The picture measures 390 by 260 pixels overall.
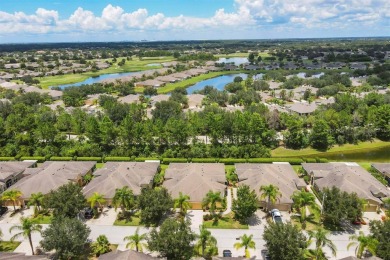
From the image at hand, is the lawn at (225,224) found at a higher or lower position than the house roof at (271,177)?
lower

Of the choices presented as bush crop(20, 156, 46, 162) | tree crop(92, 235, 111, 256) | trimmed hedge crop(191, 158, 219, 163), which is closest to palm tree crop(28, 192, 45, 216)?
tree crop(92, 235, 111, 256)

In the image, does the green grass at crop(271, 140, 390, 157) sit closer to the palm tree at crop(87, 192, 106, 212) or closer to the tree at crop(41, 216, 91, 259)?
the palm tree at crop(87, 192, 106, 212)

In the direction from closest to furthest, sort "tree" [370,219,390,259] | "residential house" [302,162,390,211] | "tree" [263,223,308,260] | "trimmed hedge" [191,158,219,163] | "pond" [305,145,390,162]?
"tree" [263,223,308,260] < "tree" [370,219,390,259] < "residential house" [302,162,390,211] < "trimmed hedge" [191,158,219,163] < "pond" [305,145,390,162]

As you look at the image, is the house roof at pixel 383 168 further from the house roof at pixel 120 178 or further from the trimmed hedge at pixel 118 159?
the trimmed hedge at pixel 118 159

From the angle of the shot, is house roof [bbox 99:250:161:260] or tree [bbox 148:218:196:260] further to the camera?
tree [bbox 148:218:196:260]

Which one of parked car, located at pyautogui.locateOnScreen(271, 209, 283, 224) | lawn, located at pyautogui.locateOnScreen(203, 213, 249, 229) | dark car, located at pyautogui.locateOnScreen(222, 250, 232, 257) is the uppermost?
parked car, located at pyautogui.locateOnScreen(271, 209, 283, 224)

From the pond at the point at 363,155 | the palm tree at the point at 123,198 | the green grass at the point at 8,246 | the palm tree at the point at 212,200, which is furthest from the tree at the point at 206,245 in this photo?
the pond at the point at 363,155
